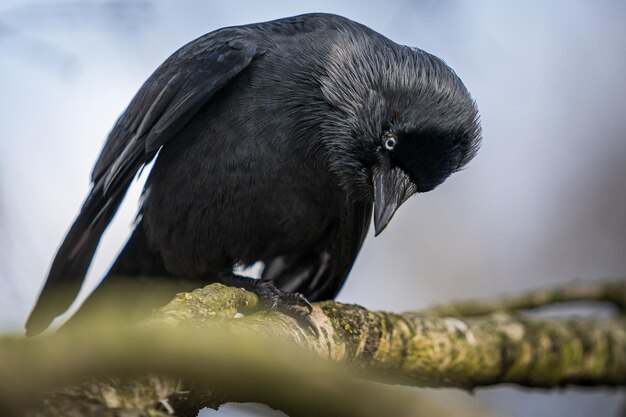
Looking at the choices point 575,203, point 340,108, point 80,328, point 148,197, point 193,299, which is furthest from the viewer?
point 575,203

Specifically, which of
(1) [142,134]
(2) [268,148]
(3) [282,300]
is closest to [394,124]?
(2) [268,148]

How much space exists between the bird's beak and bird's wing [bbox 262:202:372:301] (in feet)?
1.61

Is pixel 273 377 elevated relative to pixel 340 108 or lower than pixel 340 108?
lower

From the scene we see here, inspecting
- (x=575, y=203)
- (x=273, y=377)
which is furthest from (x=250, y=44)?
(x=575, y=203)

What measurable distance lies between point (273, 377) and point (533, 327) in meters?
2.03

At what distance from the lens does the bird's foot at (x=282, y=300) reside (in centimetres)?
294

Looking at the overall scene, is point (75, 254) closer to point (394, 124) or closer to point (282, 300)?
point (282, 300)

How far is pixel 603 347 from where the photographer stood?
3469 millimetres

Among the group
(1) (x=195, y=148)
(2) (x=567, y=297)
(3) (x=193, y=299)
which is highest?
(1) (x=195, y=148)

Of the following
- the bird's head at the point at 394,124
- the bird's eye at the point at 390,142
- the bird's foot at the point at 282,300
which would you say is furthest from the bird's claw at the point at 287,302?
the bird's eye at the point at 390,142

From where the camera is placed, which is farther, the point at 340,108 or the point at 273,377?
the point at 340,108

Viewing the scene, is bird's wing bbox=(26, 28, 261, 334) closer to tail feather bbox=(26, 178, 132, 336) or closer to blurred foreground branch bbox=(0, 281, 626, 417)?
tail feather bbox=(26, 178, 132, 336)

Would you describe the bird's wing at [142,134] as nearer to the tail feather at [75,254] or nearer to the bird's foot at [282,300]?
the tail feather at [75,254]

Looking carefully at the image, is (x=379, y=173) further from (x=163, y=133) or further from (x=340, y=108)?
(x=163, y=133)
